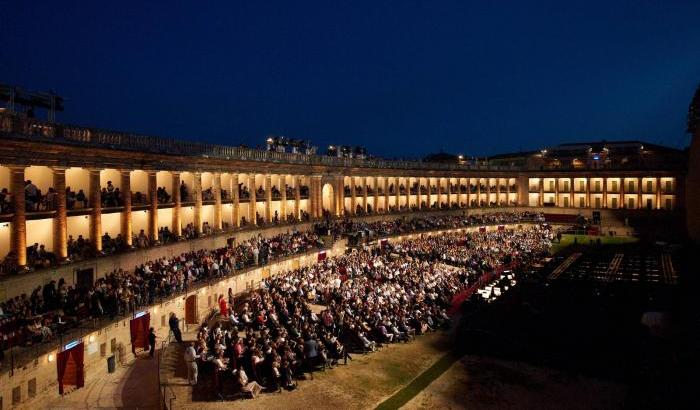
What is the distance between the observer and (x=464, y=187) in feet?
287

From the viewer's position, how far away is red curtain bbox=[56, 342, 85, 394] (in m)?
18.5

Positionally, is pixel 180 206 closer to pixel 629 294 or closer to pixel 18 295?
pixel 18 295

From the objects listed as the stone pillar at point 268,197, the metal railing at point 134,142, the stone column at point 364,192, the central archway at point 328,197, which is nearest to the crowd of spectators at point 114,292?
the metal railing at point 134,142

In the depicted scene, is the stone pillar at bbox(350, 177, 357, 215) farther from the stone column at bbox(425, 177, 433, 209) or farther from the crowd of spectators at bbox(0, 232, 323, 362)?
the crowd of spectators at bbox(0, 232, 323, 362)

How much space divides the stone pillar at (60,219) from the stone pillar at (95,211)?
216 cm

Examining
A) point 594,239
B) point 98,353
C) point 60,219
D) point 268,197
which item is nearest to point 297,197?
point 268,197

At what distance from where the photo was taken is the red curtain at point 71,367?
60.7ft

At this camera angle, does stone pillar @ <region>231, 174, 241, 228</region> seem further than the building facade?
Yes

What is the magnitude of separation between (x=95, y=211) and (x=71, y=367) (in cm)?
1298

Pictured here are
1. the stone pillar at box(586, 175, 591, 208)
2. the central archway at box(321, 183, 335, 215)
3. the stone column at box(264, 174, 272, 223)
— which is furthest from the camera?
the stone pillar at box(586, 175, 591, 208)

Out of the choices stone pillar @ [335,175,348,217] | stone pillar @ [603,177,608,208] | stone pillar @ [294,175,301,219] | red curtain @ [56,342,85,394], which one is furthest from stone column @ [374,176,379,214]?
red curtain @ [56,342,85,394]

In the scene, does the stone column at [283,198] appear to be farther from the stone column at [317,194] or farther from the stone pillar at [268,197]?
the stone column at [317,194]

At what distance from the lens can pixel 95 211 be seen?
95.9ft

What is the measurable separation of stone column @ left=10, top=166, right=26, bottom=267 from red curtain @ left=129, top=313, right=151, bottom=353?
653 cm
